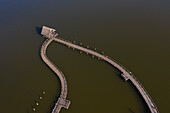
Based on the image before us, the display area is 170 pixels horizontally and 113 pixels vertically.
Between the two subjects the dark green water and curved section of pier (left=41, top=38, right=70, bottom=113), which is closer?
curved section of pier (left=41, top=38, right=70, bottom=113)

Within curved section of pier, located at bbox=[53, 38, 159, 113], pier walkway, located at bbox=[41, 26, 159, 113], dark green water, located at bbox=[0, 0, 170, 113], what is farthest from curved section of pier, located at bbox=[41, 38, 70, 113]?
curved section of pier, located at bbox=[53, 38, 159, 113]

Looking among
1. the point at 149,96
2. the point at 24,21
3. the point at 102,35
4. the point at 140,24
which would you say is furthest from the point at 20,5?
the point at 149,96

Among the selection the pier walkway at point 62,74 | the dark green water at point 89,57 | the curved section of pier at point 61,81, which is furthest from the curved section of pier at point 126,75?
the curved section of pier at point 61,81

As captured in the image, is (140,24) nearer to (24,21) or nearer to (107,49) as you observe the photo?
(107,49)

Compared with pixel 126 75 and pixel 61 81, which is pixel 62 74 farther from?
pixel 126 75

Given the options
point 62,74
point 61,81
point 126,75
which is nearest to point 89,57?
point 62,74

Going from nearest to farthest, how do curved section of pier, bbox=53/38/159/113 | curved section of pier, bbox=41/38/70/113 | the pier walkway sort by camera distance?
curved section of pier, bbox=53/38/159/113 → the pier walkway → curved section of pier, bbox=41/38/70/113

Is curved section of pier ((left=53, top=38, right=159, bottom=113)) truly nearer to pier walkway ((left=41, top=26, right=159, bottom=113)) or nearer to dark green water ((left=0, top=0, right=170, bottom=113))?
pier walkway ((left=41, top=26, right=159, bottom=113))

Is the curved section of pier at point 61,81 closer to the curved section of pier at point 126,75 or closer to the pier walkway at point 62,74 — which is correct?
the pier walkway at point 62,74
